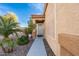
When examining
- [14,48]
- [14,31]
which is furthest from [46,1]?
[14,48]

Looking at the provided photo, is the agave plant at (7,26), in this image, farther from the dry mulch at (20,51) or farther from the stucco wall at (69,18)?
the stucco wall at (69,18)

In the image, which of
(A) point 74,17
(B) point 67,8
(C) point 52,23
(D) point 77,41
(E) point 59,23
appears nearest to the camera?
(D) point 77,41

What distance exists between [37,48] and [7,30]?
2.07ft

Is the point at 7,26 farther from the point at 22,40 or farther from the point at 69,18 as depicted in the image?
the point at 69,18

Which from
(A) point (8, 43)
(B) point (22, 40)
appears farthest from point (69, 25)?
(A) point (8, 43)

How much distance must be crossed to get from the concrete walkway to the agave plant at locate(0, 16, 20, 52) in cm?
38

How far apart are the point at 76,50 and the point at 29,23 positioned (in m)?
0.99

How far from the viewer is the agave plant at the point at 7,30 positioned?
7.93 feet

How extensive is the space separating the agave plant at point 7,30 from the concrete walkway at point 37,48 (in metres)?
0.38

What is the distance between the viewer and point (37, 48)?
2.60 m

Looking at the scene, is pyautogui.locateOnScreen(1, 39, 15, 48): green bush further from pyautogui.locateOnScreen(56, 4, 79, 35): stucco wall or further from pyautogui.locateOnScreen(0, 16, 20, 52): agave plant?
pyautogui.locateOnScreen(56, 4, 79, 35): stucco wall

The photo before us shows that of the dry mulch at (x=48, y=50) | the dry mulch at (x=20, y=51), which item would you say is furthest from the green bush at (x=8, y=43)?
the dry mulch at (x=48, y=50)

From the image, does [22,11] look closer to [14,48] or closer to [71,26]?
[14,48]

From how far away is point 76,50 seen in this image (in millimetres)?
1857
